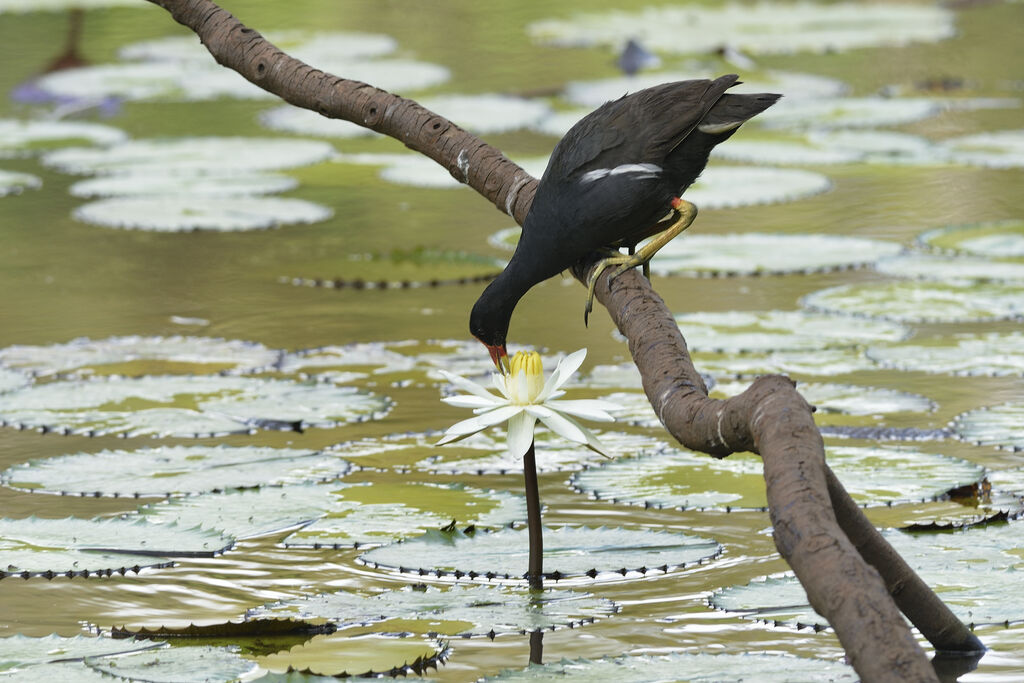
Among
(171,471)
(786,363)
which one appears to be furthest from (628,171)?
(786,363)

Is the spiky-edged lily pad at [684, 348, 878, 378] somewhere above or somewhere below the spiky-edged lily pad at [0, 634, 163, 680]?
above

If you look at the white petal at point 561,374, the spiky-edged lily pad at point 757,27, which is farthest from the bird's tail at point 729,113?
the spiky-edged lily pad at point 757,27

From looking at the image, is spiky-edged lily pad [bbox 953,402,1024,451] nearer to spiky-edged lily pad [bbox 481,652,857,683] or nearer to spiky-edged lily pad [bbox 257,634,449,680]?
spiky-edged lily pad [bbox 481,652,857,683]

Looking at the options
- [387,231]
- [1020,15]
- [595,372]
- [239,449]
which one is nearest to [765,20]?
[1020,15]

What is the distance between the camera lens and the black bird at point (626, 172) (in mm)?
A: 2283

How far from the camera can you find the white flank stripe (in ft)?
7.45

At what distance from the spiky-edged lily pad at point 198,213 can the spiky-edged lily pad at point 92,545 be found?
8.55 ft

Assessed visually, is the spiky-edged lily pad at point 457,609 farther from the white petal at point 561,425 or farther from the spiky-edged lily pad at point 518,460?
the spiky-edged lily pad at point 518,460

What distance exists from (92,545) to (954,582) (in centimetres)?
124

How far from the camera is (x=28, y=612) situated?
7.17 feet

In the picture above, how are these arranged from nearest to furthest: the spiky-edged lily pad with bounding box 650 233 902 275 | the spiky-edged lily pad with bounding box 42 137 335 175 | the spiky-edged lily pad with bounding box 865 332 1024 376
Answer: the spiky-edged lily pad with bounding box 865 332 1024 376 < the spiky-edged lily pad with bounding box 650 233 902 275 < the spiky-edged lily pad with bounding box 42 137 335 175

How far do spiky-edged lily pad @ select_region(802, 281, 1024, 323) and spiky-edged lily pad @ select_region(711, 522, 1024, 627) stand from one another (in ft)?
4.72

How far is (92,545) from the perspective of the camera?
2.41 metres

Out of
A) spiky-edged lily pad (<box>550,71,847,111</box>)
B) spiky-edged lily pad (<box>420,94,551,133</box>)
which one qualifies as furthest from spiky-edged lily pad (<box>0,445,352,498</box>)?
spiky-edged lily pad (<box>550,71,847,111</box>)
